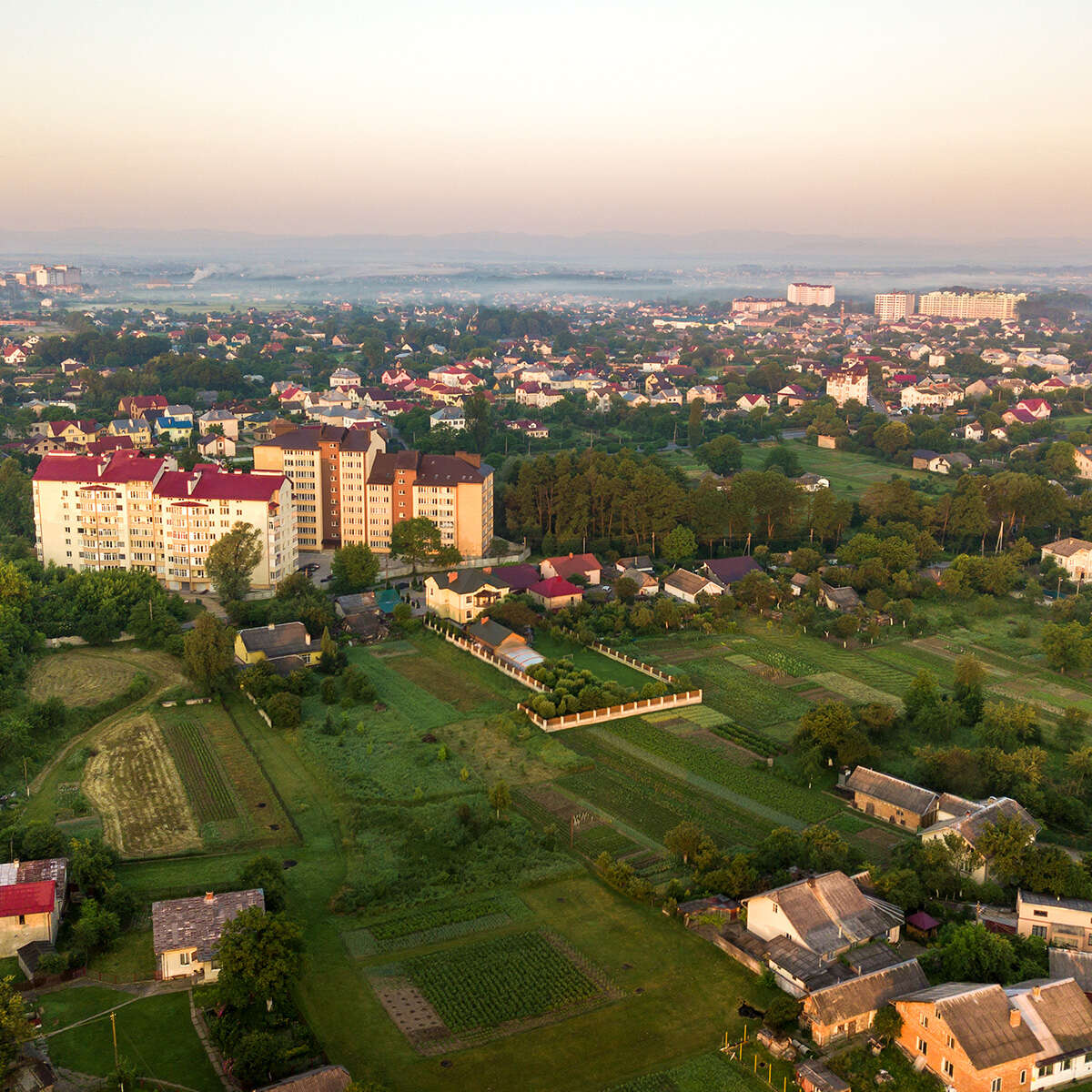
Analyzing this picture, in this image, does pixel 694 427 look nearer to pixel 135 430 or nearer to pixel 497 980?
pixel 135 430

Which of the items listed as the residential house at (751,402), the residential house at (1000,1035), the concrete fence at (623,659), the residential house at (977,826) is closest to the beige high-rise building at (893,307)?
the residential house at (751,402)

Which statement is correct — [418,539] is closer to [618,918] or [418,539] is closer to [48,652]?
[48,652]

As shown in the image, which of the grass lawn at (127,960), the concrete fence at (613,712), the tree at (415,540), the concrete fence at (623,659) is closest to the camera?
the grass lawn at (127,960)

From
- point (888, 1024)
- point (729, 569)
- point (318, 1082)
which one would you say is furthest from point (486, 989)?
point (729, 569)

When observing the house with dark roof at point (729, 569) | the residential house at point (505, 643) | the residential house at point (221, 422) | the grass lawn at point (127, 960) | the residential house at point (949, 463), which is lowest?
the grass lawn at point (127, 960)

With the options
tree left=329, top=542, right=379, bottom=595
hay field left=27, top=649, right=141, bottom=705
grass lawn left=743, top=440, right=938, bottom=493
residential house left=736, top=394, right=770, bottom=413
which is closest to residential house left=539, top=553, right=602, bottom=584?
tree left=329, top=542, right=379, bottom=595

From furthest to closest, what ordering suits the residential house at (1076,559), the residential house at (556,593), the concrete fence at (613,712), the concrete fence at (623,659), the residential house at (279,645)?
the residential house at (1076,559), the residential house at (556,593), the concrete fence at (623,659), the residential house at (279,645), the concrete fence at (613,712)

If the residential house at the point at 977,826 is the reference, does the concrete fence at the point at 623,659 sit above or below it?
below

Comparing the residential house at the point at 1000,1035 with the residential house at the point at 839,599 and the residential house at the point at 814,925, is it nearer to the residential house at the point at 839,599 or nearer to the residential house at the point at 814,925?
the residential house at the point at 814,925
